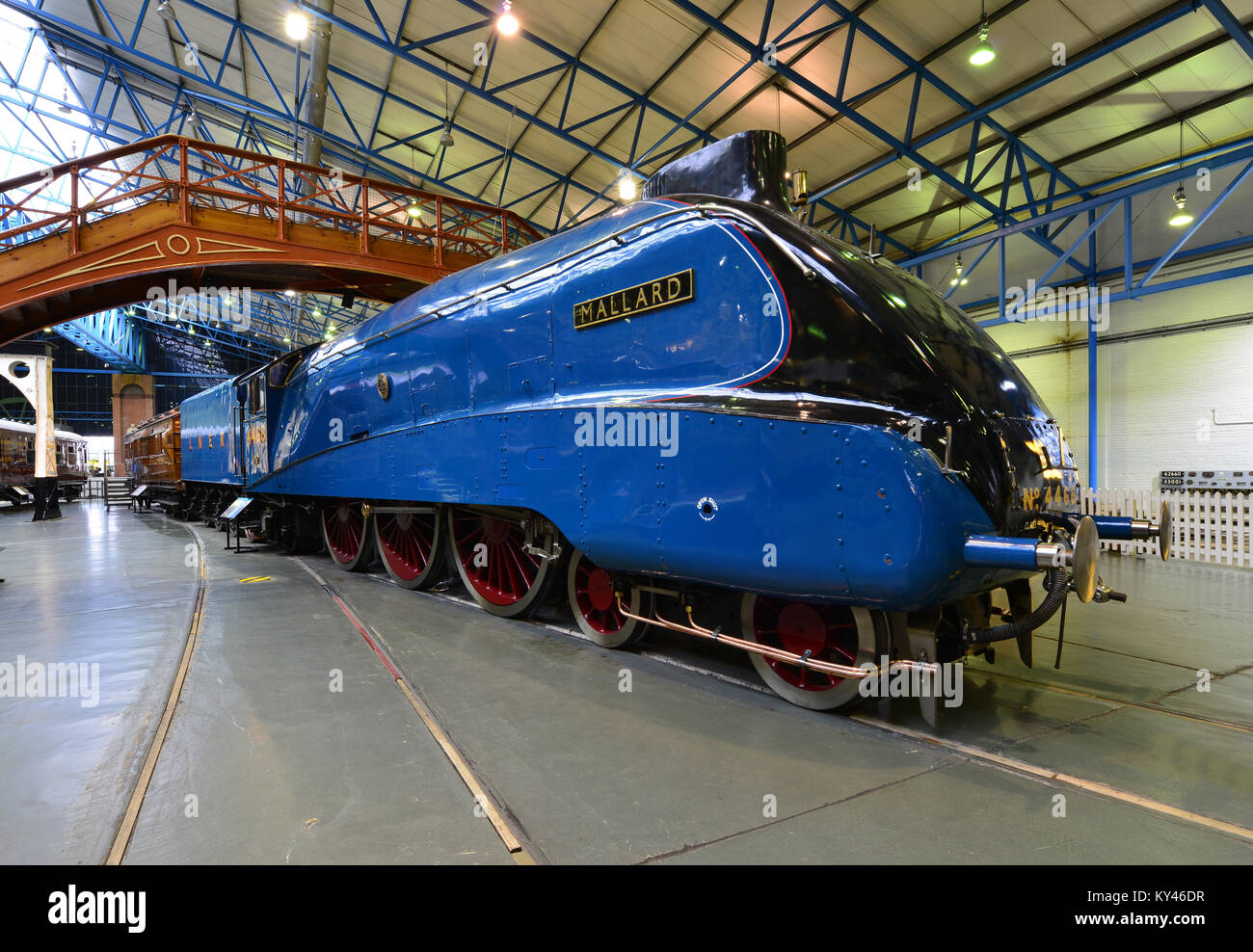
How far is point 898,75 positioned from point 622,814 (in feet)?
38.2

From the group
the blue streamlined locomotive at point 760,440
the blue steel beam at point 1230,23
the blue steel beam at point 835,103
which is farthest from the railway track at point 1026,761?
the blue steel beam at point 835,103

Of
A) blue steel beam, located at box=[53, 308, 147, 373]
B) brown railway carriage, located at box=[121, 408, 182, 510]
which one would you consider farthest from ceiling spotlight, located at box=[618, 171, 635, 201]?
blue steel beam, located at box=[53, 308, 147, 373]

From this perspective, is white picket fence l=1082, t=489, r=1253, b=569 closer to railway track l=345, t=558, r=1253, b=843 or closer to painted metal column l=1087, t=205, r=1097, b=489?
painted metal column l=1087, t=205, r=1097, b=489

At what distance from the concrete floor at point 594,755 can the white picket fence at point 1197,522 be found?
5342 mm

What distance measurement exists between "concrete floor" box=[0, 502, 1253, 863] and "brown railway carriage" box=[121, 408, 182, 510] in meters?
15.0

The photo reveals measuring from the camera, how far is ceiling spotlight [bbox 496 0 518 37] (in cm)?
920

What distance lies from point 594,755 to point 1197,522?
11.0m

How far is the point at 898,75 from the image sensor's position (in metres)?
10.0

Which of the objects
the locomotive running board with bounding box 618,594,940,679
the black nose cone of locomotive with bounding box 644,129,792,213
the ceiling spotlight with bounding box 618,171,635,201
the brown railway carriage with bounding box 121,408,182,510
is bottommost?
the locomotive running board with bounding box 618,594,940,679

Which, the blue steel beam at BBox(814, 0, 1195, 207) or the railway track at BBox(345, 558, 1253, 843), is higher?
the blue steel beam at BBox(814, 0, 1195, 207)

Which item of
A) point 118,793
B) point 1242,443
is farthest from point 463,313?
point 1242,443

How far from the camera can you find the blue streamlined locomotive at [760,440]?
274cm

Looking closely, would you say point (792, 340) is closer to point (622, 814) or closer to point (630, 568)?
point (630, 568)

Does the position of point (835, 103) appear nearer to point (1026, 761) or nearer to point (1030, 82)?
point (1030, 82)
